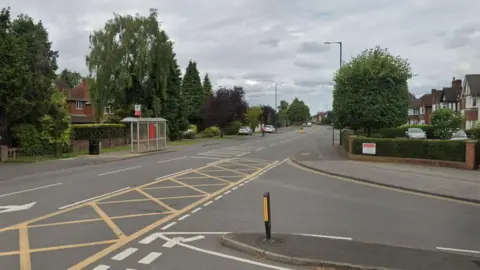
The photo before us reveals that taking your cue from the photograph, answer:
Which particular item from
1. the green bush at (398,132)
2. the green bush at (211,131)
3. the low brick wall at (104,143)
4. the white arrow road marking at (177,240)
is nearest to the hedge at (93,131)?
the low brick wall at (104,143)

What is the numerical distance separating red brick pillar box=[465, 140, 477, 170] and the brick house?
4251cm

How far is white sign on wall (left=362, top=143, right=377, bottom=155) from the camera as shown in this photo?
24.3 m

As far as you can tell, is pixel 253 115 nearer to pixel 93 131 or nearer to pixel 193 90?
pixel 193 90

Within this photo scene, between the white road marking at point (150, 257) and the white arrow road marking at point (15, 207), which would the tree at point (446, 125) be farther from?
the white road marking at point (150, 257)

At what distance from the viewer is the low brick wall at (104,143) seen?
2939 cm

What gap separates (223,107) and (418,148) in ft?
128

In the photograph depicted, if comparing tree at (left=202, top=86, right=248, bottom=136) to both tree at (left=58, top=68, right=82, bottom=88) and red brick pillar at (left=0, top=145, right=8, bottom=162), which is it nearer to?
red brick pillar at (left=0, top=145, right=8, bottom=162)

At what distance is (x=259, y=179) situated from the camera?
17141 millimetres

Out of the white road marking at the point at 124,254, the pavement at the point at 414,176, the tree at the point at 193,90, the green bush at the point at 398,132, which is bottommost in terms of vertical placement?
the pavement at the point at 414,176

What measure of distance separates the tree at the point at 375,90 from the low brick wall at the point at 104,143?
18466mm

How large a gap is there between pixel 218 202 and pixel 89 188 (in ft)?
16.2

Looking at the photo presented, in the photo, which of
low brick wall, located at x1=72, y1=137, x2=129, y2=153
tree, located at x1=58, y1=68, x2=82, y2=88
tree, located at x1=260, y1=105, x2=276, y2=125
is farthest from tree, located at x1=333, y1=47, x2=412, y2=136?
tree, located at x1=58, y1=68, x2=82, y2=88

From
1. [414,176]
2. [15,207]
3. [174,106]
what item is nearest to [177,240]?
[15,207]

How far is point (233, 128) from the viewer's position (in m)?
67.8
